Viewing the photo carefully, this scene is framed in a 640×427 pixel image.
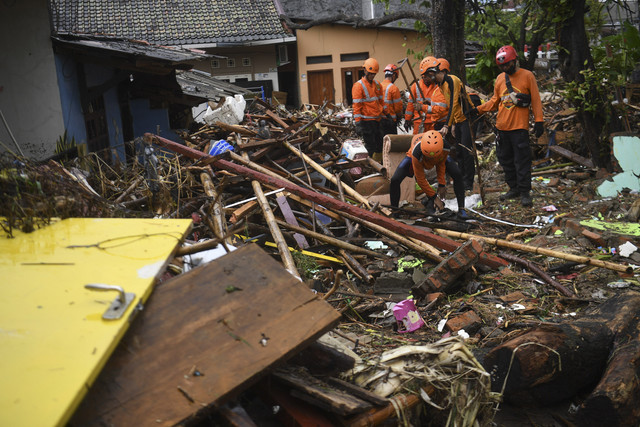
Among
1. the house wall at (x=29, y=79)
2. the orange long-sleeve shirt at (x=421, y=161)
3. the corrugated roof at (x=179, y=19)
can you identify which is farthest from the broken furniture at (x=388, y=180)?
the corrugated roof at (x=179, y=19)

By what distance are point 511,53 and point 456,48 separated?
356 centimetres

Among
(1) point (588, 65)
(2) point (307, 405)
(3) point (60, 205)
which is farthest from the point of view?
(1) point (588, 65)

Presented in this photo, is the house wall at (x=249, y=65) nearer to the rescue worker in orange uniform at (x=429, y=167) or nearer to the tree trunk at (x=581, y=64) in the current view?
the tree trunk at (x=581, y=64)

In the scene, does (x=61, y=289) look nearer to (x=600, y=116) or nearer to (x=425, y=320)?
(x=425, y=320)

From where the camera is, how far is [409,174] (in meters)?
7.75

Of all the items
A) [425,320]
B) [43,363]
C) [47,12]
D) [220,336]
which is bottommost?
[425,320]

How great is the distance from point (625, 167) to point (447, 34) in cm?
445

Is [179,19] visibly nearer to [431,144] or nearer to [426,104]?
[426,104]

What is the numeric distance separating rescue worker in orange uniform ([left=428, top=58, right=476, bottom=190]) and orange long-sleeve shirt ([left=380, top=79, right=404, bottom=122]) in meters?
1.88

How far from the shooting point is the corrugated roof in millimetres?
24141

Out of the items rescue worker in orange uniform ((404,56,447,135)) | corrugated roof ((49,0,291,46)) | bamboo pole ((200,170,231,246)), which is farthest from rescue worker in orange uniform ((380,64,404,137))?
corrugated roof ((49,0,291,46))

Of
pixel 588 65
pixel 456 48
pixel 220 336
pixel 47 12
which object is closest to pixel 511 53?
pixel 588 65

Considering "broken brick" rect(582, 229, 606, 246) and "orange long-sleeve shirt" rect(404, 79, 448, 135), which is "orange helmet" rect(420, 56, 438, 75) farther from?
"broken brick" rect(582, 229, 606, 246)

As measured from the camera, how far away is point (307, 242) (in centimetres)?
650
